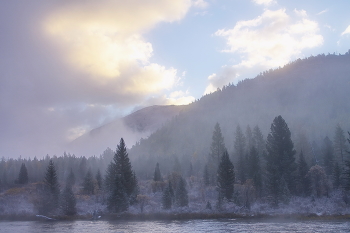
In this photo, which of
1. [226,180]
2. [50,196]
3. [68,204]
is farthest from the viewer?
[226,180]

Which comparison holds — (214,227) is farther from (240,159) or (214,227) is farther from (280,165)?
(240,159)

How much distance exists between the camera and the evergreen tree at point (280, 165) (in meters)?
72.4

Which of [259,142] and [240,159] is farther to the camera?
[259,142]

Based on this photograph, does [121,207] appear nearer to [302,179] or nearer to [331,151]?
A: [302,179]

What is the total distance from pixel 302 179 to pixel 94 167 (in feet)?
444

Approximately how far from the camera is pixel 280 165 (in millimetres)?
82688

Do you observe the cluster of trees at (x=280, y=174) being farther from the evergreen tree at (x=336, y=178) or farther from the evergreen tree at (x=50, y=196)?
the evergreen tree at (x=50, y=196)

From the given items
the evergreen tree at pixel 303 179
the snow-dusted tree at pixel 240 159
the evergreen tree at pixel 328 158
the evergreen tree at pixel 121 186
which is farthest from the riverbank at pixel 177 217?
the evergreen tree at pixel 328 158

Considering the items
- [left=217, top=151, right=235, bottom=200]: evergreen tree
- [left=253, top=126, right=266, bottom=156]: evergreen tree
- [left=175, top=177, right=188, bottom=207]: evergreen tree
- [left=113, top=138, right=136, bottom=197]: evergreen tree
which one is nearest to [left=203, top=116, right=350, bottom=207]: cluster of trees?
[left=217, top=151, right=235, bottom=200]: evergreen tree

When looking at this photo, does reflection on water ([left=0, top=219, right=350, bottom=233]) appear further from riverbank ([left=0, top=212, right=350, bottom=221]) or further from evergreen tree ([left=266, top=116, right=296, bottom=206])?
evergreen tree ([left=266, top=116, right=296, bottom=206])

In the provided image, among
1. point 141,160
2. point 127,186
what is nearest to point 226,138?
point 141,160

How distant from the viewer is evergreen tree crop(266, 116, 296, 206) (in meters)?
72.4

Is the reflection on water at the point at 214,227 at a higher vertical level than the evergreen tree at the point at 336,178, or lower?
lower

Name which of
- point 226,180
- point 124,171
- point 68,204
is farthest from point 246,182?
point 68,204
